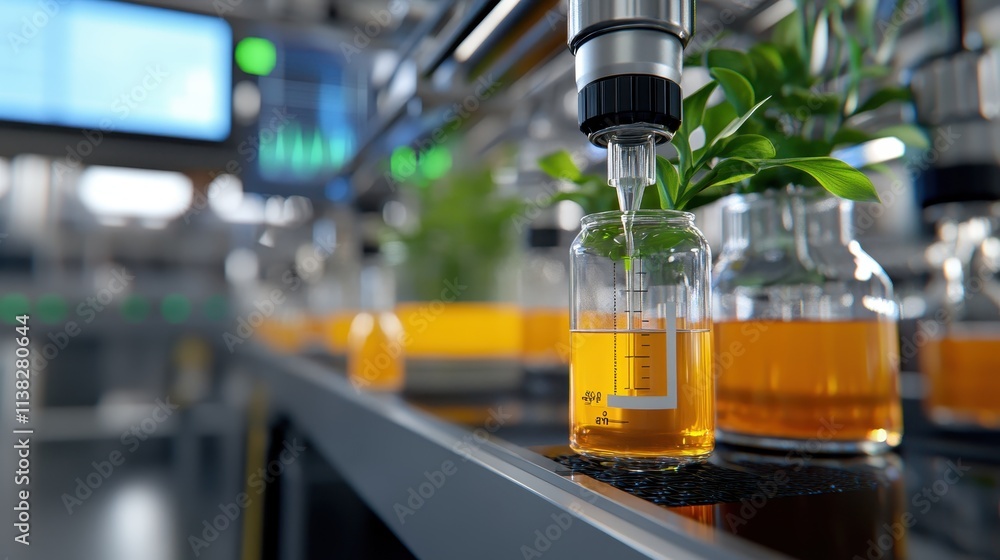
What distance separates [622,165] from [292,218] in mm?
3074

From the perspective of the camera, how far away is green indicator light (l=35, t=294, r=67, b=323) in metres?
3.21

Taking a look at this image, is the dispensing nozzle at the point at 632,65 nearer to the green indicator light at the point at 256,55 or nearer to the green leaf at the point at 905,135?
the green leaf at the point at 905,135

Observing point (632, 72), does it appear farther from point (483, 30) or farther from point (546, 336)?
point (546, 336)

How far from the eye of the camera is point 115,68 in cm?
149

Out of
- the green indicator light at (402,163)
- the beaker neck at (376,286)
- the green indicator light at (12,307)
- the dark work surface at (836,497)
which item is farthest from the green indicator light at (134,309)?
the dark work surface at (836,497)

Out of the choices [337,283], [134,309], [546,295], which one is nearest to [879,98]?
[546,295]

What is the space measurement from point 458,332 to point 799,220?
0.70 m

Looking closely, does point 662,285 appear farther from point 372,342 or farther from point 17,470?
point 17,470

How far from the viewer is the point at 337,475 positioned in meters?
1.18

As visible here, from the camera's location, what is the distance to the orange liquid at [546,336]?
1.40 meters

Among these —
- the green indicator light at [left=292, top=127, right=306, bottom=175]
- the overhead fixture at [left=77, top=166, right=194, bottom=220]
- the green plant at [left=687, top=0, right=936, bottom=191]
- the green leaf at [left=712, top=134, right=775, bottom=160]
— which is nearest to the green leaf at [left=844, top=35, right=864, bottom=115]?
the green plant at [left=687, top=0, right=936, bottom=191]

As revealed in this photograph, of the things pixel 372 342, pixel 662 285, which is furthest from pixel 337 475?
pixel 662 285

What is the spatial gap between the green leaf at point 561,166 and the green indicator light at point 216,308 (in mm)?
3345

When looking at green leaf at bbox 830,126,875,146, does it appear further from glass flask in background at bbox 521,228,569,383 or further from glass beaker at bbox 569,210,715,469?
glass flask in background at bbox 521,228,569,383
